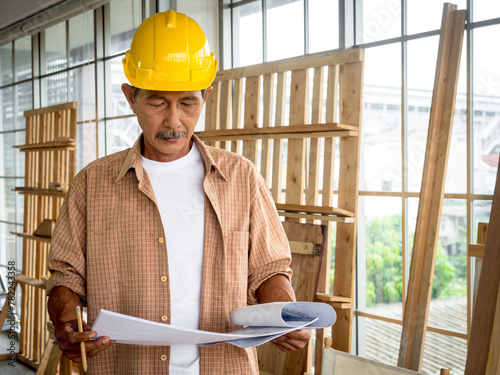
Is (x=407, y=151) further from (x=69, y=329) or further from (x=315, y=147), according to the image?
(x=69, y=329)

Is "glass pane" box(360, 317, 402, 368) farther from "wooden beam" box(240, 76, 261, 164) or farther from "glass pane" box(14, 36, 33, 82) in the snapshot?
"glass pane" box(14, 36, 33, 82)

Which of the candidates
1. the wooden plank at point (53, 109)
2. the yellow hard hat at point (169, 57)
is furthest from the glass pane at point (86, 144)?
the yellow hard hat at point (169, 57)

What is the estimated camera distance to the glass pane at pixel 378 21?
3.16 m

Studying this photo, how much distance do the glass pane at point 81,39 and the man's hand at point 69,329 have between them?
181 inches

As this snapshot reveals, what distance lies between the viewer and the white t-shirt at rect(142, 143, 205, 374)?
1646mm

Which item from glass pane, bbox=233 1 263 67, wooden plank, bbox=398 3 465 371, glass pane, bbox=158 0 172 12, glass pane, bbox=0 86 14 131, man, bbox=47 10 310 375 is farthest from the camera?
glass pane, bbox=0 86 14 131

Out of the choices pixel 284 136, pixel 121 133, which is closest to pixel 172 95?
pixel 284 136

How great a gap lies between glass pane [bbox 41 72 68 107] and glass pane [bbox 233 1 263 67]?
107 inches

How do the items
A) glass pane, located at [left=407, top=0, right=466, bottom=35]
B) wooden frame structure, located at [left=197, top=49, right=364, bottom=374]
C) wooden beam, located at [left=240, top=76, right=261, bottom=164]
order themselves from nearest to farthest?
wooden frame structure, located at [left=197, top=49, right=364, bottom=374] → glass pane, located at [left=407, top=0, right=466, bottom=35] → wooden beam, located at [left=240, top=76, right=261, bottom=164]

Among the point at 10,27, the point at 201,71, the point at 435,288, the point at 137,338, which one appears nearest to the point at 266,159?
the point at 435,288

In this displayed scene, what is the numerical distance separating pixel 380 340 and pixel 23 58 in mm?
5885

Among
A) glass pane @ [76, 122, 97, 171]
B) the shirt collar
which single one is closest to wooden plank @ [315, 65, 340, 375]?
the shirt collar

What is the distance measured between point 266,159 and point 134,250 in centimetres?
171

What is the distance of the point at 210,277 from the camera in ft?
5.41
